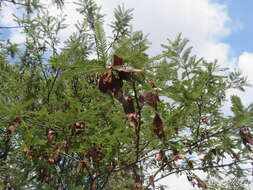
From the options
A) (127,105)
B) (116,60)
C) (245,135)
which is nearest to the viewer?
(116,60)

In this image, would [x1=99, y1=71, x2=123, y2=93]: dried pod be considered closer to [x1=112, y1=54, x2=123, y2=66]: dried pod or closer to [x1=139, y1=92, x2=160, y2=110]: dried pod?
[x1=112, y1=54, x2=123, y2=66]: dried pod

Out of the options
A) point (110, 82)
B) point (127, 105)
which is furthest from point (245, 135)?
point (110, 82)

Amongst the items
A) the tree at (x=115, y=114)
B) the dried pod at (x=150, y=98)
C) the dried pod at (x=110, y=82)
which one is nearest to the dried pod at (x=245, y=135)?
the tree at (x=115, y=114)

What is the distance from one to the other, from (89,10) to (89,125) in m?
4.62

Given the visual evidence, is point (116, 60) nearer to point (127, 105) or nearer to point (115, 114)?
point (127, 105)

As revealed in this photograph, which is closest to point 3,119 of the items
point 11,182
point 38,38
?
point 38,38

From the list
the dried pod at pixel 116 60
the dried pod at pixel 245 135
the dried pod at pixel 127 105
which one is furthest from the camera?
the dried pod at pixel 245 135

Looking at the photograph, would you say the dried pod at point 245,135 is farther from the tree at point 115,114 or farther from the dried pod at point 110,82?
the dried pod at point 110,82

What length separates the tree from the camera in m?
1.99

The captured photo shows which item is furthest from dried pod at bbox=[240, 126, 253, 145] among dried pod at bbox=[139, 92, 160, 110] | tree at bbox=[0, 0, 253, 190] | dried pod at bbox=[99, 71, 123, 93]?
dried pod at bbox=[99, 71, 123, 93]

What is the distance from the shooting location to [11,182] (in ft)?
23.1

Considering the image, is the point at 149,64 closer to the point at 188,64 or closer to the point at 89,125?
the point at 89,125

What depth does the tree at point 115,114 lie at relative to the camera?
6.54 ft

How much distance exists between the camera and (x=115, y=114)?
355 cm
